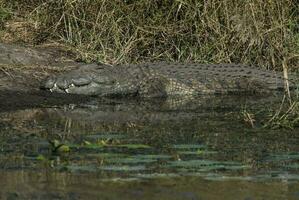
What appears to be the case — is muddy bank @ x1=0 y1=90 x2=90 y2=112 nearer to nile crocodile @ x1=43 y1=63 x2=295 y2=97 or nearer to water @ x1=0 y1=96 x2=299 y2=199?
water @ x1=0 y1=96 x2=299 y2=199

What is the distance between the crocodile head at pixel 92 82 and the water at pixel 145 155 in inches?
36.5

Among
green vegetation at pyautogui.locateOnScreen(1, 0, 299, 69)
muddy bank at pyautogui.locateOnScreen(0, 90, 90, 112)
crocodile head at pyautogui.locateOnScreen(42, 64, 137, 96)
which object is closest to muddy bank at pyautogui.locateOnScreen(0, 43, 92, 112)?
muddy bank at pyautogui.locateOnScreen(0, 90, 90, 112)

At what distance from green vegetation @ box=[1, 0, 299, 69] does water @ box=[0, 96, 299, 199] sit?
79.4 inches

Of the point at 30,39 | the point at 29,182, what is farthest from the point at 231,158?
the point at 30,39

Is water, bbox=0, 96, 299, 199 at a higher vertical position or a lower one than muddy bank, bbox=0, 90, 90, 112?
higher

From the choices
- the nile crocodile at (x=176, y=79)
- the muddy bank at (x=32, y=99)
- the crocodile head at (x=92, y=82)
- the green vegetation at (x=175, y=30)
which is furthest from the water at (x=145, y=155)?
the green vegetation at (x=175, y=30)

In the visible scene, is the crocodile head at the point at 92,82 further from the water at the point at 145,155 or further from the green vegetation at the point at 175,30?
the water at the point at 145,155

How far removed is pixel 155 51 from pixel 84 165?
5114 mm

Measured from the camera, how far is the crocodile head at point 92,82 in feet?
28.1

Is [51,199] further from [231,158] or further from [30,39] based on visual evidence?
[30,39]

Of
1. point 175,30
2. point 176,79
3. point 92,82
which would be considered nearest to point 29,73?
point 92,82

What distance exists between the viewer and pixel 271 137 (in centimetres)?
600

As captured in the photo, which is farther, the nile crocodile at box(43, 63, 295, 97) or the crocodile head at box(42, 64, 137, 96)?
the nile crocodile at box(43, 63, 295, 97)

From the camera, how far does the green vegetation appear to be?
31.4 ft
